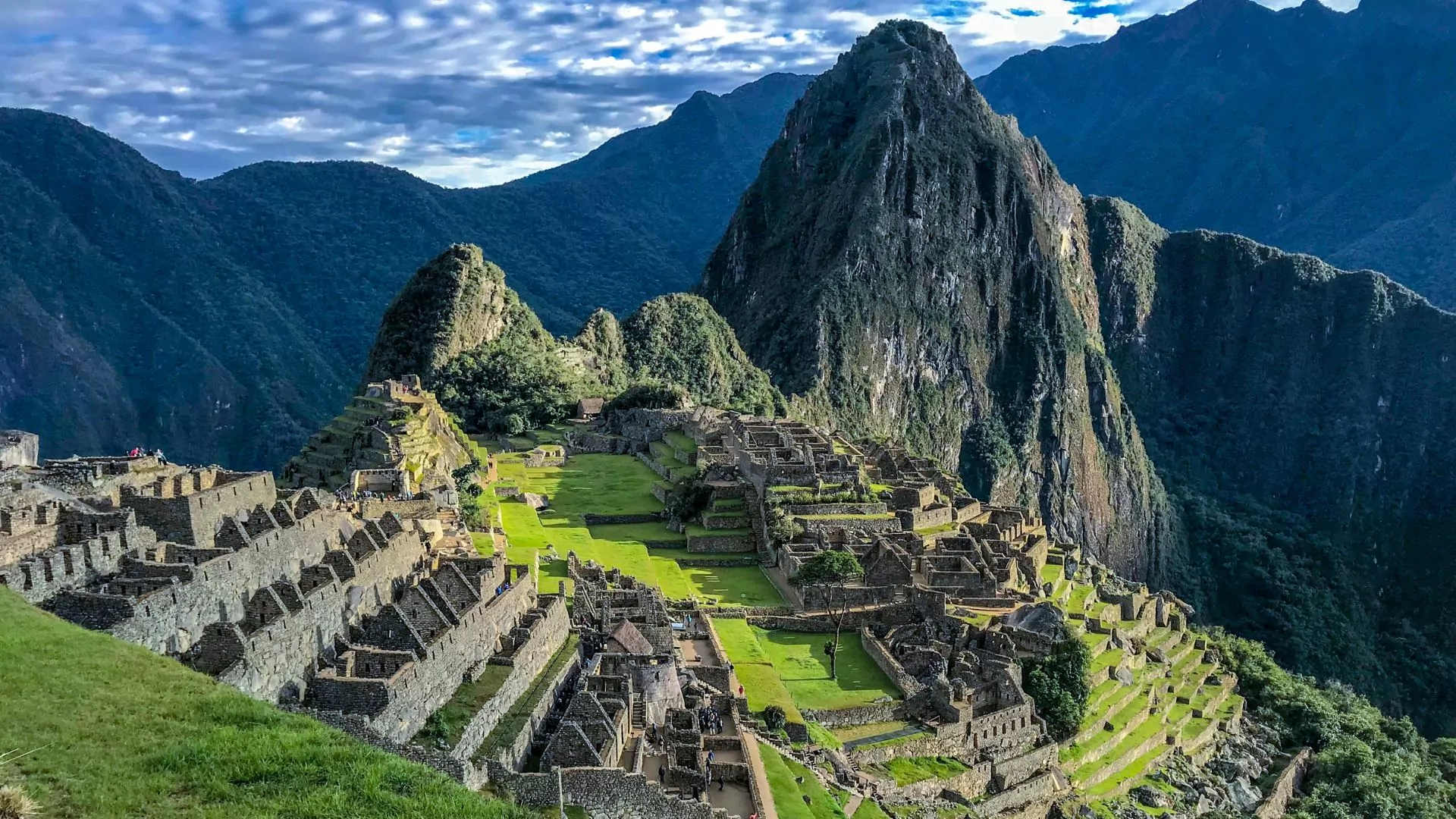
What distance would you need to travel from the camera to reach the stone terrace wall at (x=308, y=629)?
16.8 metres

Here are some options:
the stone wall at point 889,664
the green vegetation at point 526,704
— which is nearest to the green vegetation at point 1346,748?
the stone wall at point 889,664

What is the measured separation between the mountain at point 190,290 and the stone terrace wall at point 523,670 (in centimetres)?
5587

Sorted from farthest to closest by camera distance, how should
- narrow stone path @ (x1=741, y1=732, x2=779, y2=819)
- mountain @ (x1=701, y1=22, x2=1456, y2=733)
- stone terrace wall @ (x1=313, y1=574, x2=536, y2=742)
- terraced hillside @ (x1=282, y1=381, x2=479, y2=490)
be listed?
mountain @ (x1=701, y1=22, x2=1456, y2=733) → terraced hillside @ (x1=282, y1=381, x2=479, y2=490) → narrow stone path @ (x1=741, y1=732, x2=779, y2=819) → stone terrace wall @ (x1=313, y1=574, x2=536, y2=742)

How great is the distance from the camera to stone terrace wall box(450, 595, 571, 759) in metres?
18.6

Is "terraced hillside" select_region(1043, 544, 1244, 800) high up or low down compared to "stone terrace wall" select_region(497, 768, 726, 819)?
down

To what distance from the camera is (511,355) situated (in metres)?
83.0

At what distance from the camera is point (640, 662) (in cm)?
2344

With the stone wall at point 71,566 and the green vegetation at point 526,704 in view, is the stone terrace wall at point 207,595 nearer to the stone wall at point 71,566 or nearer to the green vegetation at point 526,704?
the stone wall at point 71,566

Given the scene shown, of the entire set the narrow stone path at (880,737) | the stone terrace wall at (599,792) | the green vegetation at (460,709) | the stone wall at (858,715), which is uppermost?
the green vegetation at (460,709)

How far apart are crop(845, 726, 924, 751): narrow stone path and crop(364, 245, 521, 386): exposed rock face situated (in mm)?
53816

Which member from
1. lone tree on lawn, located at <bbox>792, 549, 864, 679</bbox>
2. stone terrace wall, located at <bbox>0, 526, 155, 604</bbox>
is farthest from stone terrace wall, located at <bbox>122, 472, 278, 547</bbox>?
lone tree on lawn, located at <bbox>792, 549, 864, 679</bbox>

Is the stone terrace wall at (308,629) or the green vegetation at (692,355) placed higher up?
the green vegetation at (692,355)

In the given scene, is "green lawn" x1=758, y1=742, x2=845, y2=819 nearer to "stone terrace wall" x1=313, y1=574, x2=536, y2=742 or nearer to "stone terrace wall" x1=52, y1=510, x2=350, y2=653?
"stone terrace wall" x1=313, y1=574, x2=536, y2=742

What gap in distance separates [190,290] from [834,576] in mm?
79778
